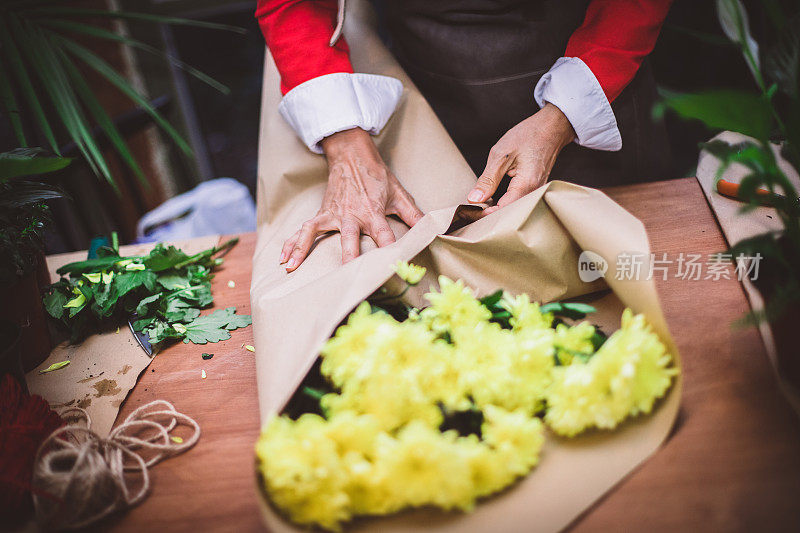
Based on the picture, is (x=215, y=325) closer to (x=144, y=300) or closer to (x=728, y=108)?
(x=144, y=300)

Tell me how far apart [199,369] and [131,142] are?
190 cm

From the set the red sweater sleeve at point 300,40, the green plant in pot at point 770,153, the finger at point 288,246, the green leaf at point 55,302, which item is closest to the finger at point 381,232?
the finger at point 288,246

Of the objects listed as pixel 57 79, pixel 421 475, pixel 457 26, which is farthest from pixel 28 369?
pixel 457 26

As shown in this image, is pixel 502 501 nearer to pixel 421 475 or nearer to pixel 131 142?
pixel 421 475

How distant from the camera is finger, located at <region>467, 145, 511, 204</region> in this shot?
85 centimetres

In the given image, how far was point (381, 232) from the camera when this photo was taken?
0.85 m

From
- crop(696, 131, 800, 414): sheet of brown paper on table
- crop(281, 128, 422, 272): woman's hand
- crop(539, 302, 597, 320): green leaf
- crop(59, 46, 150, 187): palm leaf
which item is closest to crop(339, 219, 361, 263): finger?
Result: crop(281, 128, 422, 272): woman's hand

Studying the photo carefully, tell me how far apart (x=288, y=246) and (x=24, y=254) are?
0.40 metres

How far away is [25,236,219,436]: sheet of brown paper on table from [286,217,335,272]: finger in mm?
283

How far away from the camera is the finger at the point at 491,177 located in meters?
0.85

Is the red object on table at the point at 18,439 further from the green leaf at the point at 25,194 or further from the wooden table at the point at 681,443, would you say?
the green leaf at the point at 25,194

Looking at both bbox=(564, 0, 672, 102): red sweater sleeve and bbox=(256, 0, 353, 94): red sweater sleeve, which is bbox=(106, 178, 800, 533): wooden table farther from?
bbox=(256, 0, 353, 94): red sweater sleeve

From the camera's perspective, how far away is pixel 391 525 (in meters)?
0.52

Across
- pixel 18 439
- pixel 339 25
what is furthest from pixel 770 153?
pixel 18 439
